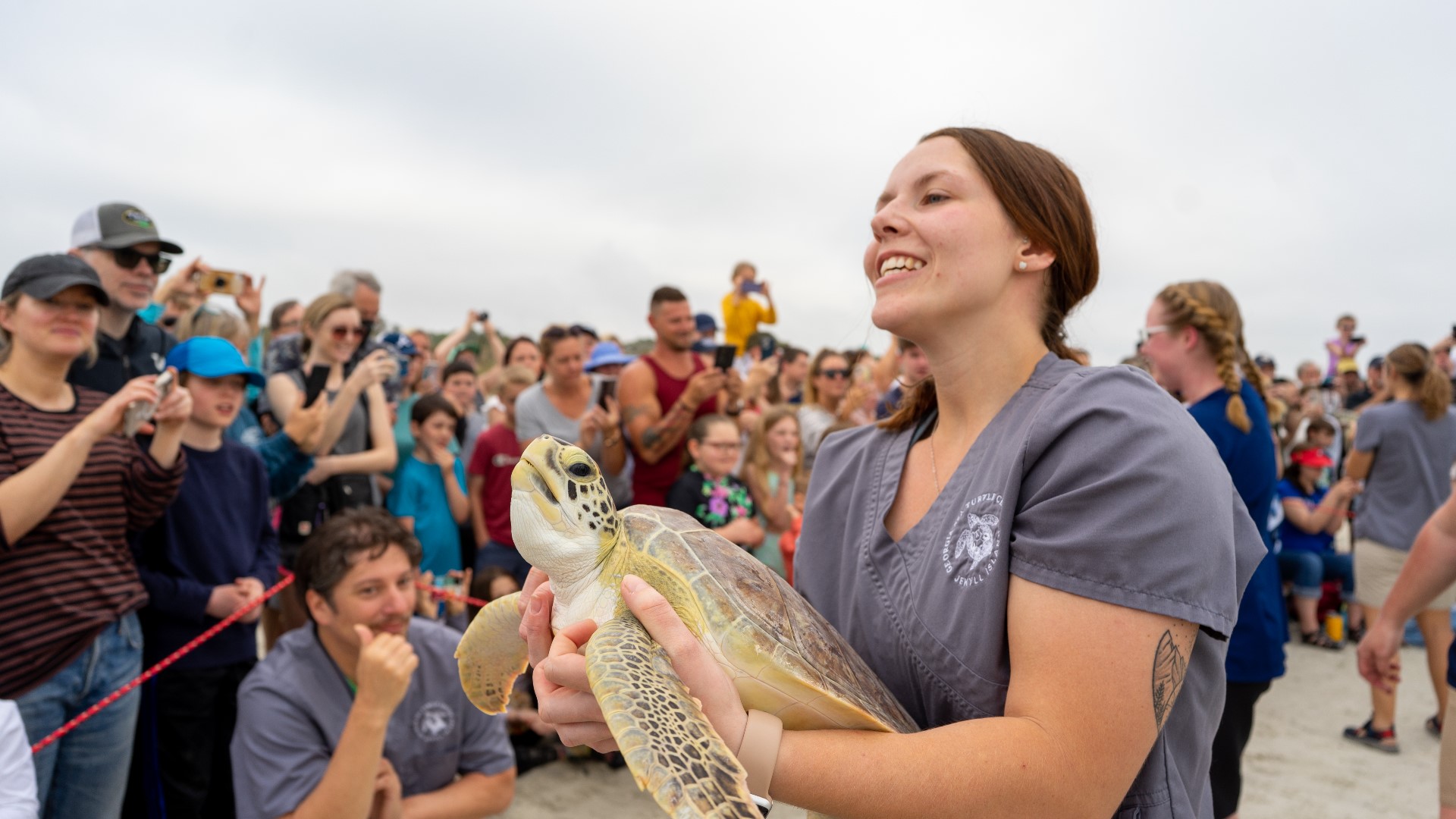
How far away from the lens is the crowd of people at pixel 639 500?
1142 mm

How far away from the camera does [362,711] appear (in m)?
2.42

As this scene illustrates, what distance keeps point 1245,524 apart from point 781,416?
3.94 m

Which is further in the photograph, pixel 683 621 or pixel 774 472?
pixel 774 472

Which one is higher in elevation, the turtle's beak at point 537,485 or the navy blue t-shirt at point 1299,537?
the turtle's beak at point 537,485

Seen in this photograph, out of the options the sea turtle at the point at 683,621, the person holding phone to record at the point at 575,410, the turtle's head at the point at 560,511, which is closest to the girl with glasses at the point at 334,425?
the person holding phone to record at the point at 575,410

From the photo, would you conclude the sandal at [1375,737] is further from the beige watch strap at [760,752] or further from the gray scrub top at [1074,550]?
the beige watch strap at [760,752]

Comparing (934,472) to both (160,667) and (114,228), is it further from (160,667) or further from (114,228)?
(114,228)

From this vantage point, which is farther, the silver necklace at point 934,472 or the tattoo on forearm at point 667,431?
the tattoo on forearm at point 667,431

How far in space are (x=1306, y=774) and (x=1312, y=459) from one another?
12.1 feet

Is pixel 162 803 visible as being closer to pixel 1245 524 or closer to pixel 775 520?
pixel 775 520

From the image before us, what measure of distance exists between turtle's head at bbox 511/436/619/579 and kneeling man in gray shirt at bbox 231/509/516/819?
1.28 metres

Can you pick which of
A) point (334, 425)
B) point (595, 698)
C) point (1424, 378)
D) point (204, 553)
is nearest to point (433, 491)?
point (334, 425)

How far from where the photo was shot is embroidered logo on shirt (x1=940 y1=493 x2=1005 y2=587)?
1.21m

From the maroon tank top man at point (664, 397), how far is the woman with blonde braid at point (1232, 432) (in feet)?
7.18
